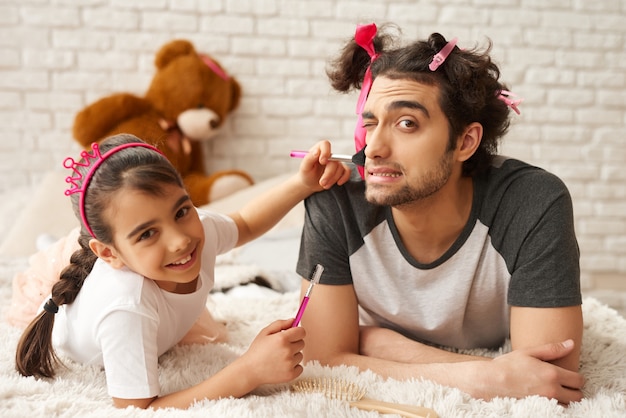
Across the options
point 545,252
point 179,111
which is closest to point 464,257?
point 545,252

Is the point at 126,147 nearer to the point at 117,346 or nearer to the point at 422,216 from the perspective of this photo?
the point at 117,346

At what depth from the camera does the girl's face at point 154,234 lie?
1105mm

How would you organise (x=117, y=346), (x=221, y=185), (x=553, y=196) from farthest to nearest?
(x=221, y=185) → (x=553, y=196) → (x=117, y=346)

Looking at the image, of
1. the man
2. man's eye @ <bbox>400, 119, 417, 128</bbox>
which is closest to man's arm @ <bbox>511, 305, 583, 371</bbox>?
the man

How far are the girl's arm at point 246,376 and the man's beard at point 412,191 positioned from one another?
329 millimetres

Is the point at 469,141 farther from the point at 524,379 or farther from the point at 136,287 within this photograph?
the point at 136,287

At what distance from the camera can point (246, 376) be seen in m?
1.12

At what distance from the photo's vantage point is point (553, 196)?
1.28 m

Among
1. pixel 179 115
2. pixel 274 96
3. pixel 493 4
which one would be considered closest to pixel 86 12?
pixel 179 115

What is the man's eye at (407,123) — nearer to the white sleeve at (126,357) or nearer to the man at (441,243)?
the man at (441,243)

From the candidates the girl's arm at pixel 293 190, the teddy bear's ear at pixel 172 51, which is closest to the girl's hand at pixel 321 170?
the girl's arm at pixel 293 190

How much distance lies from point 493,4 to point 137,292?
2.29m

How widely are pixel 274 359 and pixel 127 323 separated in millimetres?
258

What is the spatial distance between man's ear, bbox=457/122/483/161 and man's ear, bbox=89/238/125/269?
0.70 m
